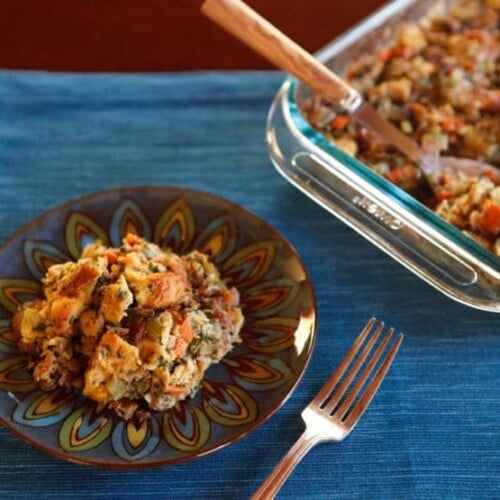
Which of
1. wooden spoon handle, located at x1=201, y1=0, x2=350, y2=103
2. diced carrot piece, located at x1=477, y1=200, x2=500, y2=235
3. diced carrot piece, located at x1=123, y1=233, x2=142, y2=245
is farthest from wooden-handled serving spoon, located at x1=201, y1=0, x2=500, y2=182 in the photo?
diced carrot piece, located at x1=123, y1=233, x2=142, y2=245

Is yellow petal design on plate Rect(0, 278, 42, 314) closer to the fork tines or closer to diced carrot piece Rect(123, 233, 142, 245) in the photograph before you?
diced carrot piece Rect(123, 233, 142, 245)

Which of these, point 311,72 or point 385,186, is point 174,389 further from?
point 311,72

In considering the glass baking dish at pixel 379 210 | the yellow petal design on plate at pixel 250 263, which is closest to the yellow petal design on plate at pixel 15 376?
the yellow petal design on plate at pixel 250 263

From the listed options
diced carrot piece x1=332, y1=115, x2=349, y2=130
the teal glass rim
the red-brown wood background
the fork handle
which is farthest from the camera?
the red-brown wood background

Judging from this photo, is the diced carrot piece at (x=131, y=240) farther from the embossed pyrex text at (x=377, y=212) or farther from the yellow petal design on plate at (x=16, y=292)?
the embossed pyrex text at (x=377, y=212)

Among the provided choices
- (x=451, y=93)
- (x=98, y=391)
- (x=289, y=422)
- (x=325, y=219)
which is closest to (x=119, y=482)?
(x=98, y=391)
